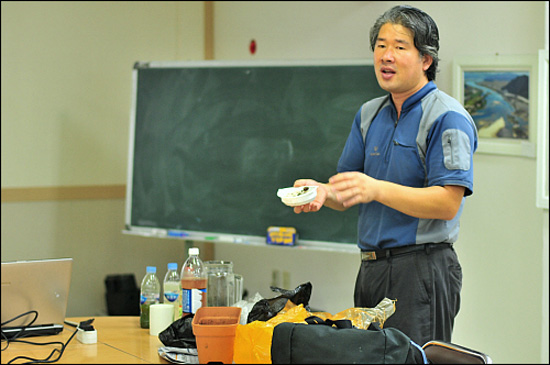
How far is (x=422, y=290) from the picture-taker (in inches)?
70.9

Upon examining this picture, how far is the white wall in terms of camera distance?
112 inches

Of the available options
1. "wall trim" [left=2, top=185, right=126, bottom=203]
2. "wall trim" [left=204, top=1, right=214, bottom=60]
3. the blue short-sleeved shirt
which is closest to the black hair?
the blue short-sleeved shirt

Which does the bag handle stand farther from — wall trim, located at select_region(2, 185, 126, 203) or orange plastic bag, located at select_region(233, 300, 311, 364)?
wall trim, located at select_region(2, 185, 126, 203)

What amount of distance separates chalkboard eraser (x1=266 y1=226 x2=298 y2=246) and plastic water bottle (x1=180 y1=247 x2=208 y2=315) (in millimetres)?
1202

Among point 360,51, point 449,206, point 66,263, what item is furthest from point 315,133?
point 66,263

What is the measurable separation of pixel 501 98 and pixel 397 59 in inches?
48.5

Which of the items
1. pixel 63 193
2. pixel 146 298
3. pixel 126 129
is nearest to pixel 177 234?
pixel 63 193

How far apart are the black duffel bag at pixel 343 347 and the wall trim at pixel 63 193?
3.02 meters

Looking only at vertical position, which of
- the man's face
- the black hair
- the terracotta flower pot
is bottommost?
the terracotta flower pot

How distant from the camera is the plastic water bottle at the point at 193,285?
178 centimetres

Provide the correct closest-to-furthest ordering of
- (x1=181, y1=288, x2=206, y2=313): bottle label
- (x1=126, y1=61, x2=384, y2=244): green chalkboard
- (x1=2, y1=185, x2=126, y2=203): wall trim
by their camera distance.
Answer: (x1=181, y1=288, x2=206, y2=313): bottle label, (x1=126, y1=61, x2=384, y2=244): green chalkboard, (x1=2, y1=185, x2=126, y2=203): wall trim

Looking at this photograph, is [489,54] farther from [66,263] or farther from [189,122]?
[66,263]

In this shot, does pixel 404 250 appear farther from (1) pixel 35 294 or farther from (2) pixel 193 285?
(1) pixel 35 294

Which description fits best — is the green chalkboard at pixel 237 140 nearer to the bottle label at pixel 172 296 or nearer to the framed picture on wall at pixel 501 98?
the framed picture on wall at pixel 501 98
